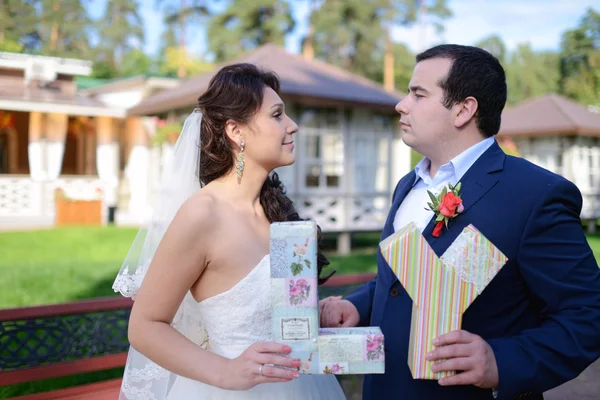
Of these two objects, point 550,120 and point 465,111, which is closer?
point 465,111

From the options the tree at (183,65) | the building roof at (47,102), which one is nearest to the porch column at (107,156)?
the building roof at (47,102)

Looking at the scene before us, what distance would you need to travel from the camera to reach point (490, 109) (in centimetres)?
219

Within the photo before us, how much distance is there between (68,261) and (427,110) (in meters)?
10.3

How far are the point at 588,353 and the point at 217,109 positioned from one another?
5.56 ft

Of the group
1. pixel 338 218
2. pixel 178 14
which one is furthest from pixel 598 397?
pixel 178 14

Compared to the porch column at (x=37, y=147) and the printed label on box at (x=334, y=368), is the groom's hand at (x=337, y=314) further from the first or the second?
the porch column at (x=37, y=147)

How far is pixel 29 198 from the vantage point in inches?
701

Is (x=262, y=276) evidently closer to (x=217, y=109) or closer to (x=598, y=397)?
(x=217, y=109)

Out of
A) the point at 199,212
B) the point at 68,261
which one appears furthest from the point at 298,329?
the point at 68,261

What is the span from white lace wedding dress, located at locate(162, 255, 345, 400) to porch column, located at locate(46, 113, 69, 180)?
18035mm

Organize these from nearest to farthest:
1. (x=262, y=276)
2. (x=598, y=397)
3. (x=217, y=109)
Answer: (x=262, y=276) < (x=217, y=109) < (x=598, y=397)

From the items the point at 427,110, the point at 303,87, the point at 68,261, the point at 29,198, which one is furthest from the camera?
the point at 29,198

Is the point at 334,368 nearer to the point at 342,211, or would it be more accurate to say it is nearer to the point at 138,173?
the point at 342,211

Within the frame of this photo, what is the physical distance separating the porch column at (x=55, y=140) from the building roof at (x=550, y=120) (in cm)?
1553
